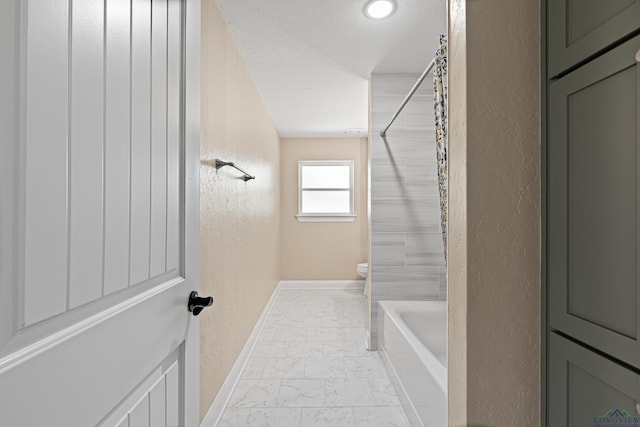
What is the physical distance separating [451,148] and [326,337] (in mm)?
2533

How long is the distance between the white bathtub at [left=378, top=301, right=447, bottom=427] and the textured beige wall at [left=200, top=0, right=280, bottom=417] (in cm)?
108

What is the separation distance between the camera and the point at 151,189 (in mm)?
789

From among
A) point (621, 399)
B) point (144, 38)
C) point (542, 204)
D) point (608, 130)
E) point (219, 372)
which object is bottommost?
point (219, 372)

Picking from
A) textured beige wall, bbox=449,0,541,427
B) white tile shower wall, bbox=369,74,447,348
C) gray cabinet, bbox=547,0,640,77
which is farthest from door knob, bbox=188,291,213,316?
white tile shower wall, bbox=369,74,447,348

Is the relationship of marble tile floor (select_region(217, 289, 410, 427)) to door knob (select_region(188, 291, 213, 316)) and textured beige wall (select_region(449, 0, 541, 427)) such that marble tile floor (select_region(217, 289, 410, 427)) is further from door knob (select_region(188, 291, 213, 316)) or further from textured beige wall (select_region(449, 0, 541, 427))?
door knob (select_region(188, 291, 213, 316))

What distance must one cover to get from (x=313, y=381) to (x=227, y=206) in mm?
1308

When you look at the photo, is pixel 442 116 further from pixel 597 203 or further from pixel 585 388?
pixel 585 388

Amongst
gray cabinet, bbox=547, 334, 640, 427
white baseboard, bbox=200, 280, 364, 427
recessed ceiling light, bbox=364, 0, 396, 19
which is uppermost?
recessed ceiling light, bbox=364, 0, 396, 19

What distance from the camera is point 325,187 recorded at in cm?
558

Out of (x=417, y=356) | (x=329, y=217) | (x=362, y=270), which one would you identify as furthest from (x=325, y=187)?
(x=417, y=356)

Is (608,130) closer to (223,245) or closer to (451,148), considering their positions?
(451,148)

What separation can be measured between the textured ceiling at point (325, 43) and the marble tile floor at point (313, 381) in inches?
91.4

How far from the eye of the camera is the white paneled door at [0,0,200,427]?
456 millimetres

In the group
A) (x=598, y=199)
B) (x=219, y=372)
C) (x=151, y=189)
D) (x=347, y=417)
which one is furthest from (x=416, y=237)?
(x=151, y=189)
